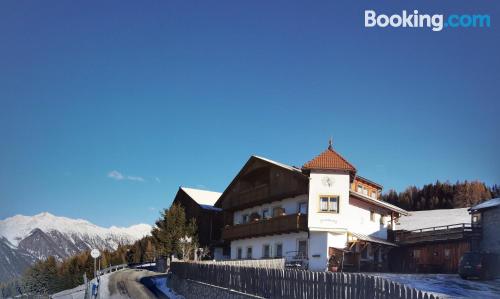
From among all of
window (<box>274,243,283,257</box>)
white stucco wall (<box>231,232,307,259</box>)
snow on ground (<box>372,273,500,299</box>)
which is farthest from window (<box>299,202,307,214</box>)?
snow on ground (<box>372,273,500,299</box>)

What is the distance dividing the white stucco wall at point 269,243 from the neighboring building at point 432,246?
8.47 metres

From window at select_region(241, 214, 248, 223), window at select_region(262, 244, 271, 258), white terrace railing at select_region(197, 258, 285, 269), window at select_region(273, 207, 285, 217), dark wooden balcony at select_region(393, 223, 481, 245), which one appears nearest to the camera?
white terrace railing at select_region(197, 258, 285, 269)

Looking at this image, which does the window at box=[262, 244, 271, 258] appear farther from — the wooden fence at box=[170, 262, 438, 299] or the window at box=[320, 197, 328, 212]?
the wooden fence at box=[170, 262, 438, 299]

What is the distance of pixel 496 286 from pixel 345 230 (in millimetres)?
14883

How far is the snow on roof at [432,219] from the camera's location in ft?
158

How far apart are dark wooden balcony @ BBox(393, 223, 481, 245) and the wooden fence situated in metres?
19.2

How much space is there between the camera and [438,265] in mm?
39500

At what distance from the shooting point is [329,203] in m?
40.3

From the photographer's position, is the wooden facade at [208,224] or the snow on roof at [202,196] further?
the snow on roof at [202,196]

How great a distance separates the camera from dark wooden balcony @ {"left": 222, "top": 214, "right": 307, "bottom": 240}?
133ft

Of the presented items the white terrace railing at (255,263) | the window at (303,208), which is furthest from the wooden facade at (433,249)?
the white terrace railing at (255,263)

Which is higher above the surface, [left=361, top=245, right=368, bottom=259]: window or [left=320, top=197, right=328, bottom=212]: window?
[left=320, top=197, right=328, bottom=212]: window

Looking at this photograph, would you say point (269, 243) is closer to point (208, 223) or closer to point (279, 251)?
point (279, 251)

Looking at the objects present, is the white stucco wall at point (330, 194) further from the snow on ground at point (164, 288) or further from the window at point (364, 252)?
the snow on ground at point (164, 288)
